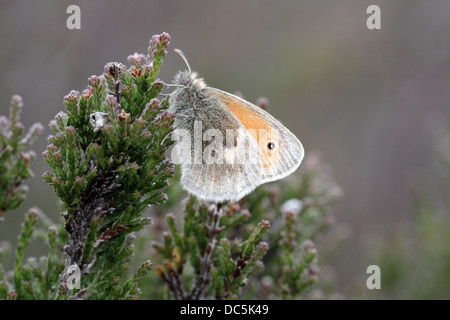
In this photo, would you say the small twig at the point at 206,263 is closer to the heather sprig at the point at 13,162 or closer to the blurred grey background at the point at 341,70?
the heather sprig at the point at 13,162

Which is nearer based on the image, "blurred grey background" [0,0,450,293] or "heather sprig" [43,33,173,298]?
"heather sprig" [43,33,173,298]

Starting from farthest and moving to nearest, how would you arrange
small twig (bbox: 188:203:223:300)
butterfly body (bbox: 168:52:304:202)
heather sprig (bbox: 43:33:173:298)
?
1. butterfly body (bbox: 168:52:304:202)
2. small twig (bbox: 188:203:223:300)
3. heather sprig (bbox: 43:33:173:298)

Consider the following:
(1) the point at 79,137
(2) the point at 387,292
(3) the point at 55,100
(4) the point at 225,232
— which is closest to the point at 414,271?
(2) the point at 387,292

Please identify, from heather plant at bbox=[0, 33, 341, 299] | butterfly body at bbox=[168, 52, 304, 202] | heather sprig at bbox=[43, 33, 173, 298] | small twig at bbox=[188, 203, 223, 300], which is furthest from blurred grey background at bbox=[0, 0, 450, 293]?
heather sprig at bbox=[43, 33, 173, 298]

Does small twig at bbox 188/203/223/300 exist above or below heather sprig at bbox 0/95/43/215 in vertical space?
below

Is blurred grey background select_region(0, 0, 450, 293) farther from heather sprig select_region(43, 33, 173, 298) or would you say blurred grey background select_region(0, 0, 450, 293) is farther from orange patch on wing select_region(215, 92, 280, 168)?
heather sprig select_region(43, 33, 173, 298)

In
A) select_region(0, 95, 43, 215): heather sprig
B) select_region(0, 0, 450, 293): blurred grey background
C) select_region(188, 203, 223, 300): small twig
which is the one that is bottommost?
select_region(188, 203, 223, 300): small twig

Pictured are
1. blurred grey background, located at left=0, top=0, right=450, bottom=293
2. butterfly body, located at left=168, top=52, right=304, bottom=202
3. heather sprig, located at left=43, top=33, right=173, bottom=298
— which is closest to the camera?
heather sprig, located at left=43, top=33, right=173, bottom=298
